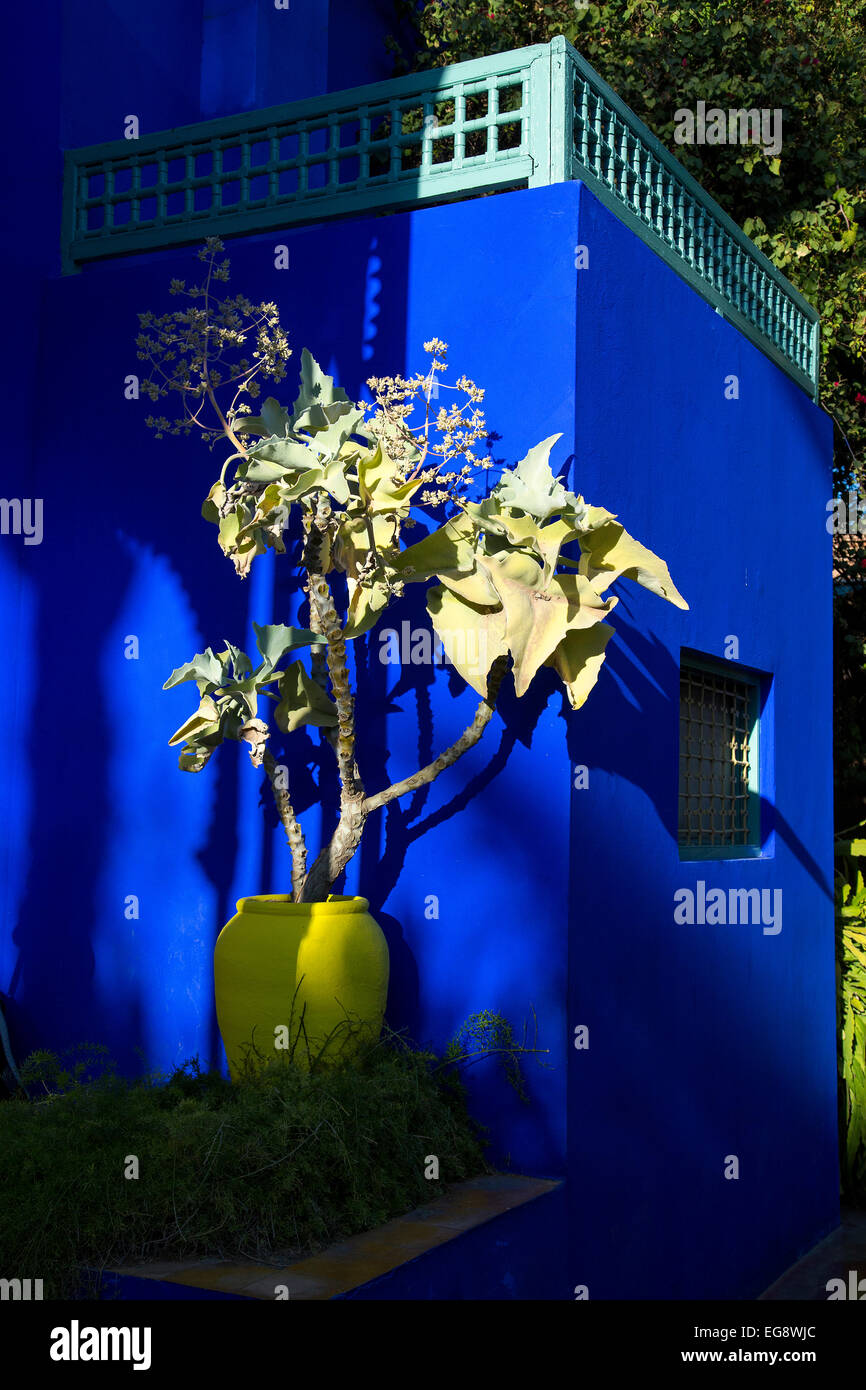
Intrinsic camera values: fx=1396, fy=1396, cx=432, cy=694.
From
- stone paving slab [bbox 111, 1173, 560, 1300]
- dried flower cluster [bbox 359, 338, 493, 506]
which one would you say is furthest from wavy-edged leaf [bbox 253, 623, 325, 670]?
stone paving slab [bbox 111, 1173, 560, 1300]

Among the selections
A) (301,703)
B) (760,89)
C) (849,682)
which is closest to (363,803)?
(301,703)

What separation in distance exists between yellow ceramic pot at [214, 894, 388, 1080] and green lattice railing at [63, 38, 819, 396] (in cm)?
256

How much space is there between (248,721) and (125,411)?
1.64 metres

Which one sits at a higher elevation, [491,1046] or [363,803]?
[363,803]

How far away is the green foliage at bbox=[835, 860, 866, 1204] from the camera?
7234mm

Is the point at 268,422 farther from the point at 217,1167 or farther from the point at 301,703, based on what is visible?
the point at 217,1167

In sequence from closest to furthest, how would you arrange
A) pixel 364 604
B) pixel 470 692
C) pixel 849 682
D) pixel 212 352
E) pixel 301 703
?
pixel 364 604 → pixel 301 703 → pixel 470 692 → pixel 212 352 → pixel 849 682

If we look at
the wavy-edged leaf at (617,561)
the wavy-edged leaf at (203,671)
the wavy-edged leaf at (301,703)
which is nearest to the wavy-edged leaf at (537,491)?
the wavy-edged leaf at (617,561)

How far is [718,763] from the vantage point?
5.88 m

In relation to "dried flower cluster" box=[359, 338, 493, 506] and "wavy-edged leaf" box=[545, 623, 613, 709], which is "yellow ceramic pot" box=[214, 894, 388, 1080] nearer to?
"wavy-edged leaf" box=[545, 623, 613, 709]

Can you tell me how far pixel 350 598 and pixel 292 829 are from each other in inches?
29.9

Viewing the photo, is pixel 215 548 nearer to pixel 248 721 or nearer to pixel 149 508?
pixel 149 508

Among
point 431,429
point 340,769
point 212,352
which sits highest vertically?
point 212,352
